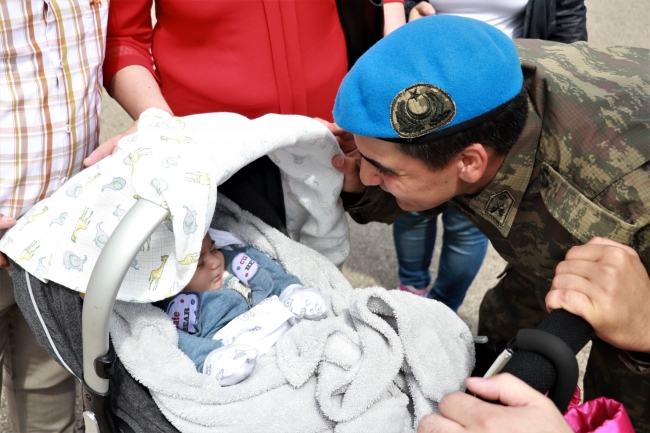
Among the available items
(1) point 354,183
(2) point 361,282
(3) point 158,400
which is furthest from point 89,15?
(2) point 361,282

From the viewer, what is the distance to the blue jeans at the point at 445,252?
108 inches

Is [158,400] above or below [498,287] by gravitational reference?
above

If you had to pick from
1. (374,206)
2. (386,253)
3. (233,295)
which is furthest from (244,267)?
(386,253)

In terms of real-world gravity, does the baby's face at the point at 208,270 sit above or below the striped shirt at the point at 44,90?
below

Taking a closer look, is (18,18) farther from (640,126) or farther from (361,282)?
(361,282)

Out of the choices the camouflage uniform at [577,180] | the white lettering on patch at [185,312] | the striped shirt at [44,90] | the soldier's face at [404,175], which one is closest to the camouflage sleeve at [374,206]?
the camouflage uniform at [577,180]

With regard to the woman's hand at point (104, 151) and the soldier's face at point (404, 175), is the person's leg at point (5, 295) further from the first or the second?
the soldier's face at point (404, 175)

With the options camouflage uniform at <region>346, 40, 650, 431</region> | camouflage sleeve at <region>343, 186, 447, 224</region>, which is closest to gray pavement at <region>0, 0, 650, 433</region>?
camouflage uniform at <region>346, 40, 650, 431</region>

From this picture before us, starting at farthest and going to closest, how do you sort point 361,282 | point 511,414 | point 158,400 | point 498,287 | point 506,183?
point 361,282, point 498,287, point 506,183, point 158,400, point 511,414

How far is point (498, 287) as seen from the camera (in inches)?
90.0

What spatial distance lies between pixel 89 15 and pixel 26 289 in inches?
27.2

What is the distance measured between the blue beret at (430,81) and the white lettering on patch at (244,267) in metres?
0.53

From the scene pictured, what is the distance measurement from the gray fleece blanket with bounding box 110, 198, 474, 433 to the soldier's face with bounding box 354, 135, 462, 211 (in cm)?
32

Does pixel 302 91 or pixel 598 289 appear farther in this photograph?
pixel 302 91
